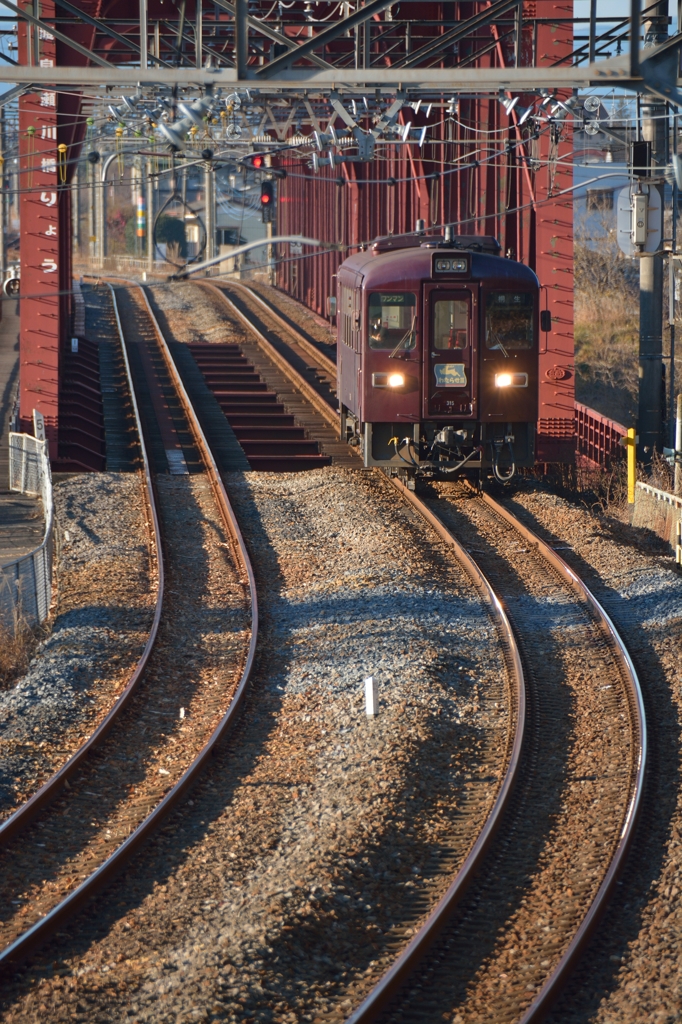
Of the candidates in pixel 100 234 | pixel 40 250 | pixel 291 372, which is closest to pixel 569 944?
pixel 40 250

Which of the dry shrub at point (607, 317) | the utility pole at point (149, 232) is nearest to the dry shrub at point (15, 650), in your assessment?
the dry shrub at point (607, 317)

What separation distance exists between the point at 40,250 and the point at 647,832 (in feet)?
49.7

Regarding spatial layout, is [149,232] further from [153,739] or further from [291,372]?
[153,739]

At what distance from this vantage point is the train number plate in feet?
55.2

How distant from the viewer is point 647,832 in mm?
7855

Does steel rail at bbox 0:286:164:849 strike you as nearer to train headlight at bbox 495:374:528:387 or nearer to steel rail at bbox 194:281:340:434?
train headlight at bbox 495:374:528:387

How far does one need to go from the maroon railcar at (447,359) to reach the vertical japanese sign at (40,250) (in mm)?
5471

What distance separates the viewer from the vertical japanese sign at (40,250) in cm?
1931

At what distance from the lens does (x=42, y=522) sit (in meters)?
17.7

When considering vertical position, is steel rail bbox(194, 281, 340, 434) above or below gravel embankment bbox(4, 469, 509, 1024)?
above

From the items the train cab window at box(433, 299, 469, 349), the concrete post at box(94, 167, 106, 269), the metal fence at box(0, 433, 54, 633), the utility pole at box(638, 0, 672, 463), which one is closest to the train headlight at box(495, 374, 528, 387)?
the train cab window at box(433, 299, 469, 349)

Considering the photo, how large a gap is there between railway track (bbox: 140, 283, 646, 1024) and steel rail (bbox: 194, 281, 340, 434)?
38.2ft

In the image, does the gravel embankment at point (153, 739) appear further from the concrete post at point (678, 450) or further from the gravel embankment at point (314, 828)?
the concrete post at point (678, 450)

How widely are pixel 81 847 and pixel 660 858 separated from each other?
3.47 m
